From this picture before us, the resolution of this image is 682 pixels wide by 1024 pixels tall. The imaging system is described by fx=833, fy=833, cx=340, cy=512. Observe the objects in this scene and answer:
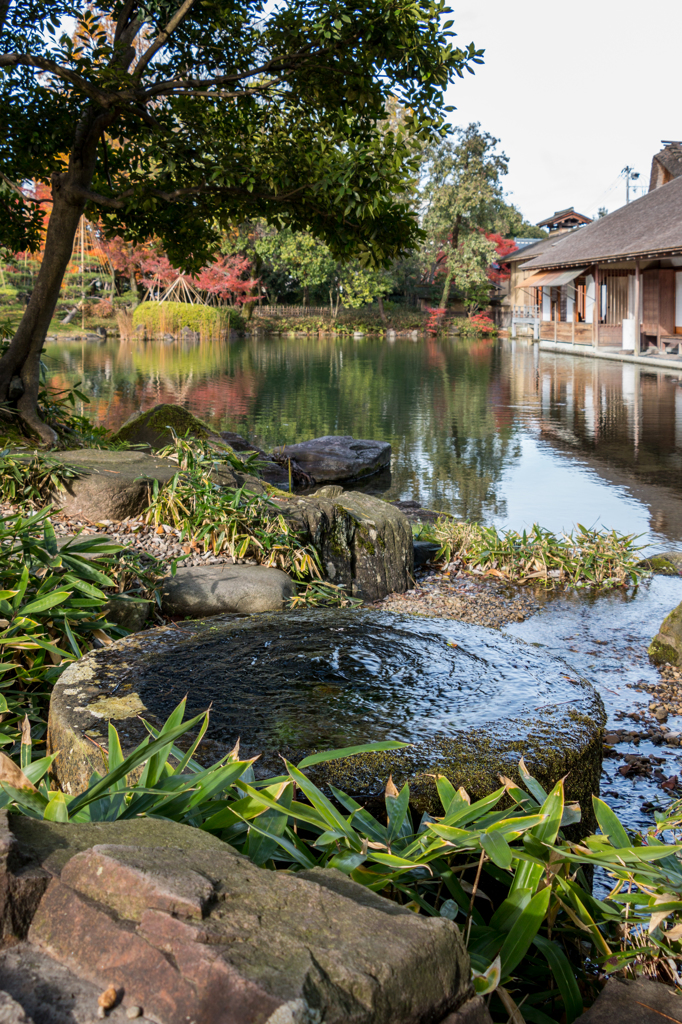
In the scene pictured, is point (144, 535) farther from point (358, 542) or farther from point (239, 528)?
point (358, 542)

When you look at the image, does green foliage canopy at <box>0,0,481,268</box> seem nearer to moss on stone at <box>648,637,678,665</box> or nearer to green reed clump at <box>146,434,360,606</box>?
green reed clump at <box>146,434,360,606</box>

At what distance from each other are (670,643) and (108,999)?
468cm

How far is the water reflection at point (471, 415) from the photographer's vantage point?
10414 mm

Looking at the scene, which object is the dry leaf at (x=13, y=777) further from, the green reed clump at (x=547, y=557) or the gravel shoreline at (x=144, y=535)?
the green reed clump at (x=547, y=557)

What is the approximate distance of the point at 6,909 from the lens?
131cm

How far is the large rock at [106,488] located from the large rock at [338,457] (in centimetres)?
516

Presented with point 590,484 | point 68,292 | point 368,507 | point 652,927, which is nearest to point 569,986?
point 652,927

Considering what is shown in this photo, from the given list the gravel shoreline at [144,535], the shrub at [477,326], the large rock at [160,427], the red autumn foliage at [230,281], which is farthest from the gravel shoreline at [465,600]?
the shrub at [477,326]

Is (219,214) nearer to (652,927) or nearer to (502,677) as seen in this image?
(502,677)

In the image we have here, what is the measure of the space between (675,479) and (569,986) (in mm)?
10180

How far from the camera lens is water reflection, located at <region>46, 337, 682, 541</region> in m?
10.4

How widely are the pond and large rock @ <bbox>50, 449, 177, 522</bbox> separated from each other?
290cm

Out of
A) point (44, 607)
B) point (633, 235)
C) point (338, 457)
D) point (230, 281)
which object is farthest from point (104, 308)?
point (44, 607)

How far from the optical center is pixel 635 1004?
1686 mm
